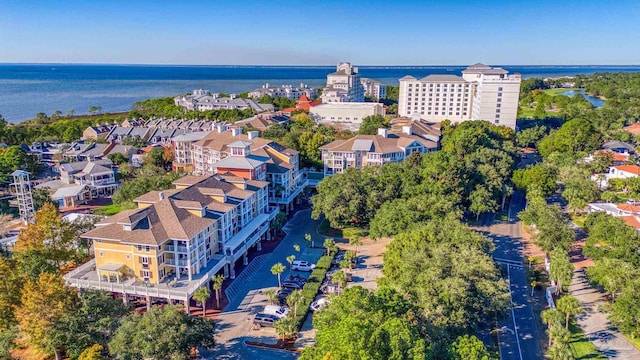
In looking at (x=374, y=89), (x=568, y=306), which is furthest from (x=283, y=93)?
(x=568, y=306)

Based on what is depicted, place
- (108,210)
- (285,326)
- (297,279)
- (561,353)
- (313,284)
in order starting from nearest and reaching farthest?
(561,353)
(285,326)
(313,284)
(297,279)
(108,210)

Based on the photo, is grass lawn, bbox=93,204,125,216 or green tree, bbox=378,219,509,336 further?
grass lawn, bbox=93,204,125,216

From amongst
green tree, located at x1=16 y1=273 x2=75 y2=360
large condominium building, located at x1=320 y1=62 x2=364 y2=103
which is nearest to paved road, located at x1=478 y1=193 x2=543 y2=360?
green tree, located at x1=16 y1=273 x2=75 y2=360

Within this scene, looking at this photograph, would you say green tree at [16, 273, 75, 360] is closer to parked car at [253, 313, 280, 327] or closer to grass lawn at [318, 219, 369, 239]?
parked car at [253, 313, 280, 327]

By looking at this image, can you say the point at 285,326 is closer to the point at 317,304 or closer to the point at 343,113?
the point at 317,304

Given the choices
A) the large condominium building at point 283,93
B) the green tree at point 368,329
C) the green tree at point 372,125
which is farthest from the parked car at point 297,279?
the large condominium building at point 283,93

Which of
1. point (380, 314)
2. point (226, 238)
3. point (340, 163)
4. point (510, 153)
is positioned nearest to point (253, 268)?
point (226, 238)
